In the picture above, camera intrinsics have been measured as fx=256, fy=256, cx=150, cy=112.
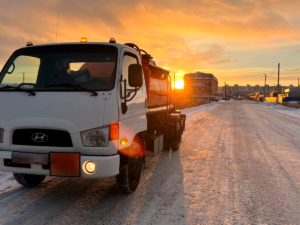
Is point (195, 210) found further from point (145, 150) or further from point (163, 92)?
point (163, 92)

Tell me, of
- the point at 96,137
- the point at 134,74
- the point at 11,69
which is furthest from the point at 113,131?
the point at 11,69

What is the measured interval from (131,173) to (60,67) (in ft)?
6.92

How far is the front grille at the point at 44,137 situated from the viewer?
3510 millimetres

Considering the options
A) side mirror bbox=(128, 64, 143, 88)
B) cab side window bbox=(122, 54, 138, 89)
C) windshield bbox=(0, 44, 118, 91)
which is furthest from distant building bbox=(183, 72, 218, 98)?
side mirror bbox=(128, 64, 143, 88)

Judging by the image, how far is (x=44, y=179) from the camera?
5078 mm

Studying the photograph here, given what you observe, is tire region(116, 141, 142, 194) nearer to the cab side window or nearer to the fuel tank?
the cab side window

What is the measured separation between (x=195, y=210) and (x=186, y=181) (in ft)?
4.18

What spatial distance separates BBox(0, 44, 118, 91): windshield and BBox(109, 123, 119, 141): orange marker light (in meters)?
0.59

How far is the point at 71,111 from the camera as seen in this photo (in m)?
3.48

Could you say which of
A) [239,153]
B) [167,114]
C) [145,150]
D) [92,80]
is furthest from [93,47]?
[239,153]

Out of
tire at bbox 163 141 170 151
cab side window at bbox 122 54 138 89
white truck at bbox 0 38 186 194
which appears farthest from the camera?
tire at bbox 163 141 170 151

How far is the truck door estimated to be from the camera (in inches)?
151

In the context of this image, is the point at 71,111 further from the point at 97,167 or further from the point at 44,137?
the point at 97,167

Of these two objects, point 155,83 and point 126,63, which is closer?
point 126,63
